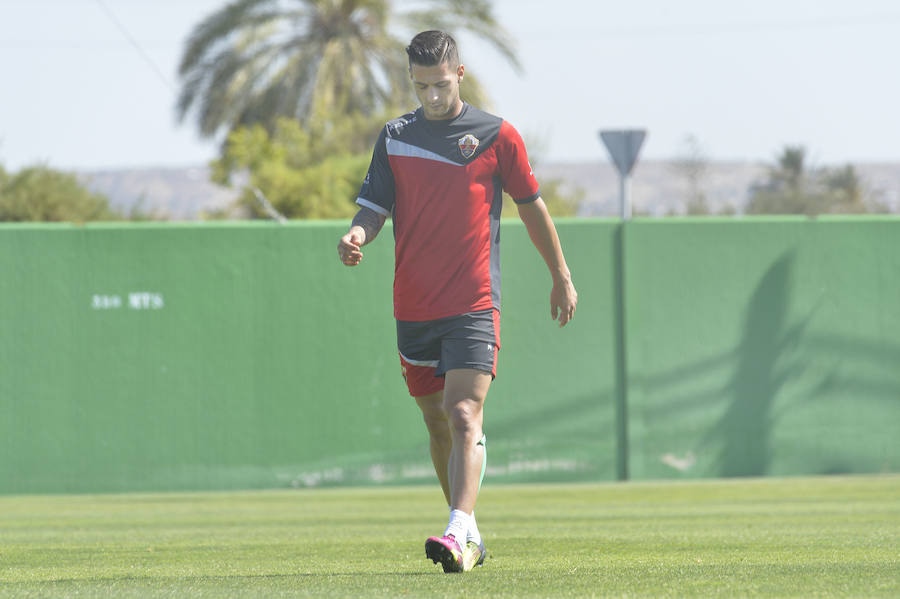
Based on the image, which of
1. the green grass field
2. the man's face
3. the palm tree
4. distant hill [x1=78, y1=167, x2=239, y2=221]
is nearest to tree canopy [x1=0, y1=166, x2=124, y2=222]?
the palm tree

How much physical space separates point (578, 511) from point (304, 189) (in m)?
12.4

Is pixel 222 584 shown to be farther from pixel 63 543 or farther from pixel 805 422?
pixel 805 422

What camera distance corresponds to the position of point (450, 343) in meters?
5.15

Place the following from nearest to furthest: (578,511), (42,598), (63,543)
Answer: (42,598)
(63,543)
(578,511)

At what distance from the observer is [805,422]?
12109 millimetres

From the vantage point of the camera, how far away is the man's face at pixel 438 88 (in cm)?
505

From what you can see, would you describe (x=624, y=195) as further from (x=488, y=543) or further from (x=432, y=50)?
(x=432, y=50)

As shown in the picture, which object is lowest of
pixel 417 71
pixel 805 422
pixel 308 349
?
pixel 805 422

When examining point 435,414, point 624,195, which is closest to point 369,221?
point 435,414

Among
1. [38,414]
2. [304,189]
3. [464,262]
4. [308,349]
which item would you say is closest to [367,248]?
[308,349]

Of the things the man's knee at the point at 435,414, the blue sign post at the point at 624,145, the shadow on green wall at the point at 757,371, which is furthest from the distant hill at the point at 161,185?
the man's knee at the point at 435,414

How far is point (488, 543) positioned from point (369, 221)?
5.98 ft

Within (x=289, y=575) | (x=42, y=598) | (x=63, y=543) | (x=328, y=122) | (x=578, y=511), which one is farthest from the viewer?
(x=328, y=122)

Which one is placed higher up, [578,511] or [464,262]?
[464,262]
